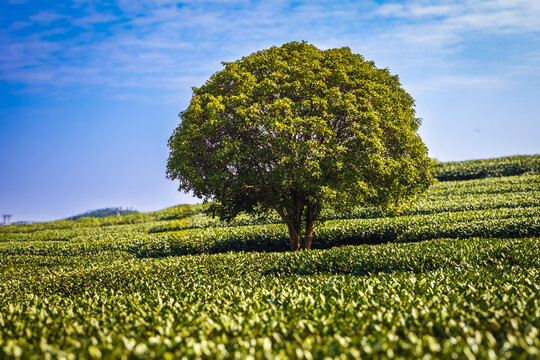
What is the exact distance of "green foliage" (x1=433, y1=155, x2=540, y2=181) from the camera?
45.3m

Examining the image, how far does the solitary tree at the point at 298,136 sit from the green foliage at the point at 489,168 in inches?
1562

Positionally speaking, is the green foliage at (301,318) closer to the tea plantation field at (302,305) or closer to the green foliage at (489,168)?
the tea plantation field at (302,305)

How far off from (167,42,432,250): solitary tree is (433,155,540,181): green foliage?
130ft

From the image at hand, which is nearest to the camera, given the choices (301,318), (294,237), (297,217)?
(301,318)

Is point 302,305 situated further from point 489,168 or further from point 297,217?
point 489,168

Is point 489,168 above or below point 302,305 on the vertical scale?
above

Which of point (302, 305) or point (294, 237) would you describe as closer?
point (302, 305)

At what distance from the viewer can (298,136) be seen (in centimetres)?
1366

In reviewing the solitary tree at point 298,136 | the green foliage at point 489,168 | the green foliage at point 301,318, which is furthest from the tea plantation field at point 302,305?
the green foliage at point 489,168

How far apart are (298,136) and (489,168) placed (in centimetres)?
4710

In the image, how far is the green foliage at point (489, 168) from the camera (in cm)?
4534

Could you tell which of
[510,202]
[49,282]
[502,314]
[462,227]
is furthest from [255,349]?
[510,202]

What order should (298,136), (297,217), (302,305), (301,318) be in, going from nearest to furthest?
(301,318) → (302,305) → (298,136) → (297,217)

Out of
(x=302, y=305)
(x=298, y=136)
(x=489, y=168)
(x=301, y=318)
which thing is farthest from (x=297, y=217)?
(x=489, y=168)
